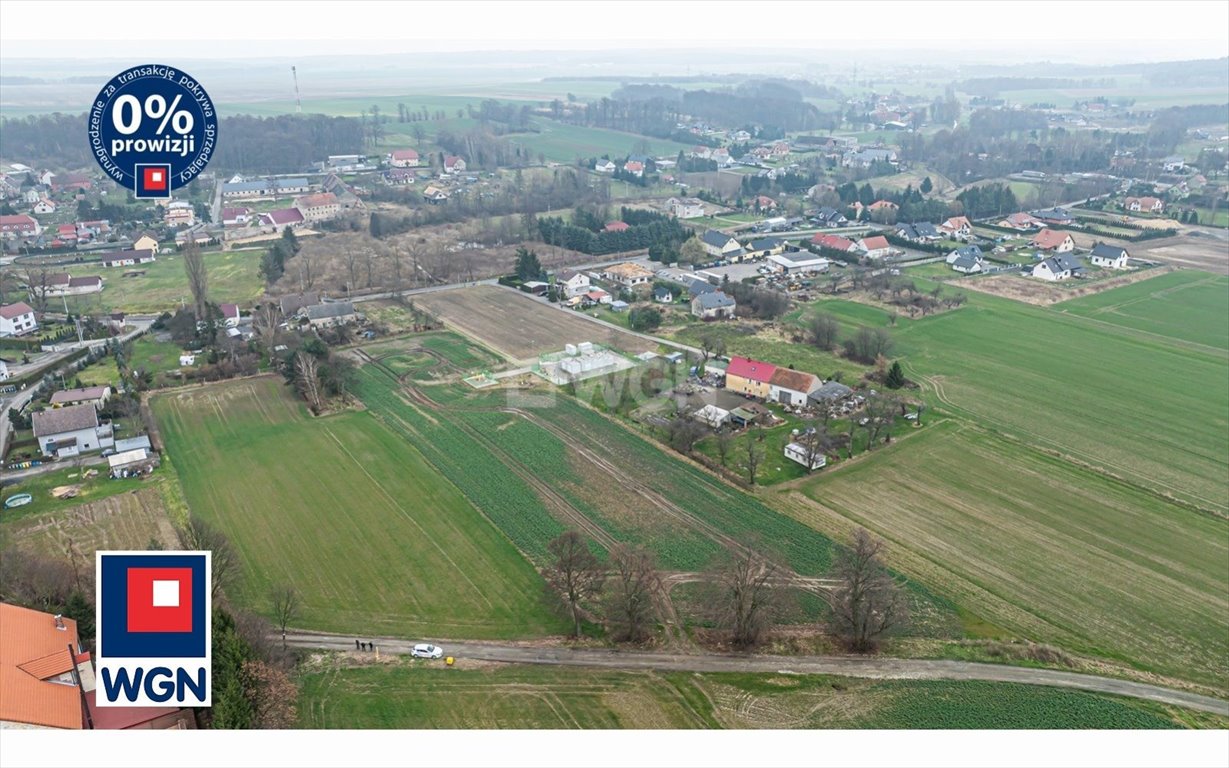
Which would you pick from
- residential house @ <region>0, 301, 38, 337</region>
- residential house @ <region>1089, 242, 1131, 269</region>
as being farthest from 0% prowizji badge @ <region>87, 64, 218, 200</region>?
residential house @ <region>1089, 242, 1131, 269</region>

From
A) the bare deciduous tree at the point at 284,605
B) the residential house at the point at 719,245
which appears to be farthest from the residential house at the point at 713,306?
the bare deciduous tree at the point at 284,605

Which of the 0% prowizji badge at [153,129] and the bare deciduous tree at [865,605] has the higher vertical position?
the 0% prowizji badge at [153,129]

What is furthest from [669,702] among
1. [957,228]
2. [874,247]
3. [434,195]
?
[434,195]

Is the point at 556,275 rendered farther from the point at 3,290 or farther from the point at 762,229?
the point at 3,290

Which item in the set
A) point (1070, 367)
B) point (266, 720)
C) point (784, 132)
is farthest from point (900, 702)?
point (784, 132)

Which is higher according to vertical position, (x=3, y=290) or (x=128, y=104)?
(x=128, y=104)

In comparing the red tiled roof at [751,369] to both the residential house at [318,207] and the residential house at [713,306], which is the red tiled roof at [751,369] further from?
the residential house at [318,207]
